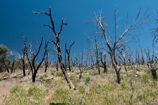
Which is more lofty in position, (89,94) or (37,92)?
(37,92)

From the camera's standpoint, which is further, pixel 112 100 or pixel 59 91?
pixel 59 91

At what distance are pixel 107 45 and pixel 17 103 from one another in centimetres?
820

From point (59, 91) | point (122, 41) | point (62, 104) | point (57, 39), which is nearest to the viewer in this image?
point (62, 104)

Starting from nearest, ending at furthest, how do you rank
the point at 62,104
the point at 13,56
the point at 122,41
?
1. the point at 62,104
2. the point at 122,41
3. the point at 13,56

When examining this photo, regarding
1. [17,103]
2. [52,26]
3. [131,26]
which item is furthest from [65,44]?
[17,103]

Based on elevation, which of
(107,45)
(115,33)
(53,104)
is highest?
(115,33)

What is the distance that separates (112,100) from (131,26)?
6.98 m

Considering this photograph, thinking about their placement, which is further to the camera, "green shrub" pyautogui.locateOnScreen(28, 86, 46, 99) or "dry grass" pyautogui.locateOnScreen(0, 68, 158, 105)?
"green shrub" pyautogui.locateOnScreen(28, 86, 46, 99)

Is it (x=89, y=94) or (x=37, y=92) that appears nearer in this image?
(x=89, y=94)

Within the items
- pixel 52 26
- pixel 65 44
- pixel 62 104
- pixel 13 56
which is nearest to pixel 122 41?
pixel 52 26

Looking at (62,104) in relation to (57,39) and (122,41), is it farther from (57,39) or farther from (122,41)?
(122,41)

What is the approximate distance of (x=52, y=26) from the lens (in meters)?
8.81

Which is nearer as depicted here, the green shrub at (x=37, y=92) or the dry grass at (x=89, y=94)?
the dry grass at (x=89, y=94)

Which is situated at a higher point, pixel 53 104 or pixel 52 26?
pixel 52 26
